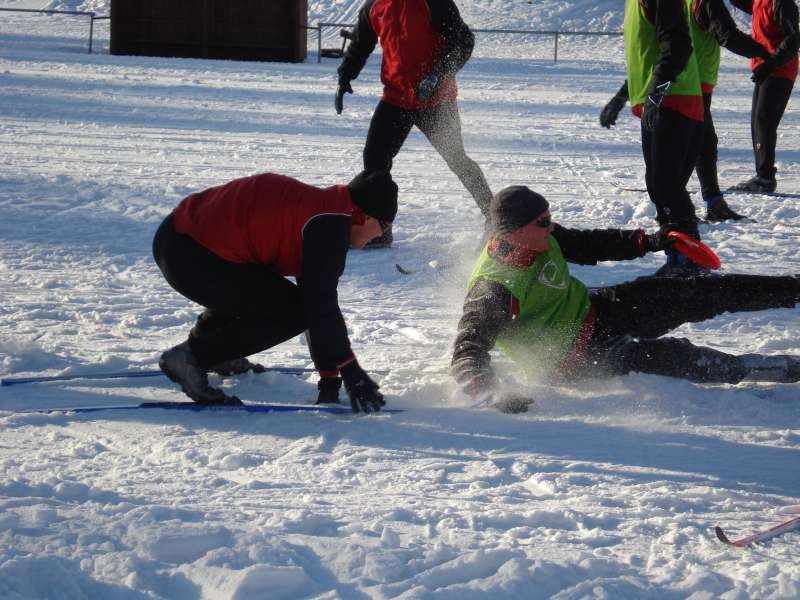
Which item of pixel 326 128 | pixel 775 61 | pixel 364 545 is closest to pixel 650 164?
pixel 775 61

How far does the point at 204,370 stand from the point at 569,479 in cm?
142

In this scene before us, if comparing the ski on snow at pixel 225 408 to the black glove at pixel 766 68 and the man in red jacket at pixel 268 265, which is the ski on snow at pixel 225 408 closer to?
the man in red jacket at pixel 268 265

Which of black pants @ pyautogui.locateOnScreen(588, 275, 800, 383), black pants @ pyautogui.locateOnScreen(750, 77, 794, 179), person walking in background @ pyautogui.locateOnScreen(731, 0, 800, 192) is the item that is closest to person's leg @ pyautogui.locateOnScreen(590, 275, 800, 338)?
black pants @ pyautogui.locateOnScreen(588, 275, 800, 383)

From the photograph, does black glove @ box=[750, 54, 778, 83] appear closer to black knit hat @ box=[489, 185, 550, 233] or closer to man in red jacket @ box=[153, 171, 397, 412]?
black knit hat @ box=[489, 185, 550, 233]

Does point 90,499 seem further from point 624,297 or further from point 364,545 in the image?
point 624,297

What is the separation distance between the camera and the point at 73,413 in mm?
3719

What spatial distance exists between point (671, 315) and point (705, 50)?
3.23m

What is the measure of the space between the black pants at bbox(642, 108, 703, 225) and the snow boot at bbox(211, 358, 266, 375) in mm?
2313

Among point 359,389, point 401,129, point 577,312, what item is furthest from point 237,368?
point 401,129

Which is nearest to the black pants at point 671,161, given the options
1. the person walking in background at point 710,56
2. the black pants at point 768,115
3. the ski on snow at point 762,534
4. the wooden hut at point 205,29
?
the person walking in background at point 710,56

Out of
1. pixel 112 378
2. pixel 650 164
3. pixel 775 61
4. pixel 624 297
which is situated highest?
pixel 775 61

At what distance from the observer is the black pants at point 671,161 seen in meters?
5.39

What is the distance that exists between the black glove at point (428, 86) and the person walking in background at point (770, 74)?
2680 mm

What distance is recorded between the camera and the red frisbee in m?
4.02
